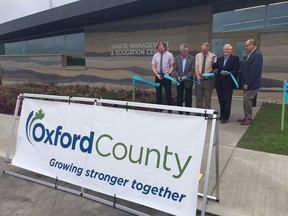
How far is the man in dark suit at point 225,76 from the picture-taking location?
591cm

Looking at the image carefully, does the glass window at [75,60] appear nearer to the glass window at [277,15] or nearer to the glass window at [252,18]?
the glass window at [252,18]

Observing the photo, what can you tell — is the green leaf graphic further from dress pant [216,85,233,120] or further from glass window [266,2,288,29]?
glass window [266,2,288,29]

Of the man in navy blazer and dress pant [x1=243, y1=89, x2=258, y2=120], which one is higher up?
the man in navy blazer

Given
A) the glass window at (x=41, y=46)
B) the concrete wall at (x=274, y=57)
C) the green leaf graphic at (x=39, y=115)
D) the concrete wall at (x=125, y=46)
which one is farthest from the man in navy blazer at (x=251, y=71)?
the glass window at (x=41, y=46)

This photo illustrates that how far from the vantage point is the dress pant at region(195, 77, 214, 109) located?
614 cm

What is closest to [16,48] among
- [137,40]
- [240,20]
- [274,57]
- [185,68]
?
[137,40]

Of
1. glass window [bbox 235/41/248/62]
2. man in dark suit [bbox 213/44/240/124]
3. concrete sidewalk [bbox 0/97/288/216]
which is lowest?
concrete sidewalk [bbox 0/97/288/216]

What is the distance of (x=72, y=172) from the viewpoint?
345cm

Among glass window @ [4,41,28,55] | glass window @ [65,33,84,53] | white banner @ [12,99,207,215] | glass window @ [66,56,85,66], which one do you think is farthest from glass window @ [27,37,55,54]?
white banner @ [12,99,207,215]

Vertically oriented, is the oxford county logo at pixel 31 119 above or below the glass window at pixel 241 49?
below

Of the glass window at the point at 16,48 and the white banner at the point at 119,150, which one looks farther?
the glass window at the point at 16,48

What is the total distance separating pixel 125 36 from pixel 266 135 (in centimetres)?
909

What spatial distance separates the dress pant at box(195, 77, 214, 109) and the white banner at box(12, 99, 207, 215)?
354 cm

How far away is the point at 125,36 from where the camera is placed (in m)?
12.7
